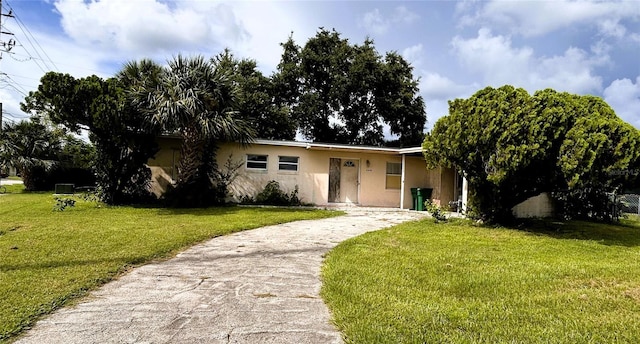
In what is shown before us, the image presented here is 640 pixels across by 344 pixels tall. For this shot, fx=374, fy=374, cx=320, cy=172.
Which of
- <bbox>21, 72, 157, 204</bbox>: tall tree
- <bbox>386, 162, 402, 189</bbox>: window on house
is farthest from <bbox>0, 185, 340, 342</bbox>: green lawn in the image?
<bbox>386, 162, 402, 189</bbox>: window on house

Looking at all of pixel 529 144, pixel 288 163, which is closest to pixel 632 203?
pixel 529 144

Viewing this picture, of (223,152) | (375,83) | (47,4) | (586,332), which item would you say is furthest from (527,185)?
(375,83)

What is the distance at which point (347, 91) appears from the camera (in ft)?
85.5

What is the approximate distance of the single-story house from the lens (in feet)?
47.9

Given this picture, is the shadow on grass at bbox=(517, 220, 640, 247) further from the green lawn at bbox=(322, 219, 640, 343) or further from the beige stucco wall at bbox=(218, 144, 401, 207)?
the beige stucco wall at bbox=(218, 144, 401, 207)

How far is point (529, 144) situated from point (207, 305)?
7.57 m

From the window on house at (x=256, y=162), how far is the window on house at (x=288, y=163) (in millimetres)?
607

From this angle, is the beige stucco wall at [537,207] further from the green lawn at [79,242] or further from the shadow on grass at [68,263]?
the shadow on grass at [68,263]

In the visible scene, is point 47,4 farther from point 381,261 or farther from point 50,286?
point 381,261

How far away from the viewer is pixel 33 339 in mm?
2785

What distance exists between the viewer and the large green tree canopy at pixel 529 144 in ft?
25.8

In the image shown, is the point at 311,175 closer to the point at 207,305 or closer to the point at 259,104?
the point at 259,104

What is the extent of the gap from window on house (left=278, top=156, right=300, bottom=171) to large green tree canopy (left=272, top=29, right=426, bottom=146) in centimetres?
1112

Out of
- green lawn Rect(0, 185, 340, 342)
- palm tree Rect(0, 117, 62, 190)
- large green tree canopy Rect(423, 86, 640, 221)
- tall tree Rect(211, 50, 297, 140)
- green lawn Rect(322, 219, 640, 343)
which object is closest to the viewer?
green lawn Rect(322, 219, 640, 343)
